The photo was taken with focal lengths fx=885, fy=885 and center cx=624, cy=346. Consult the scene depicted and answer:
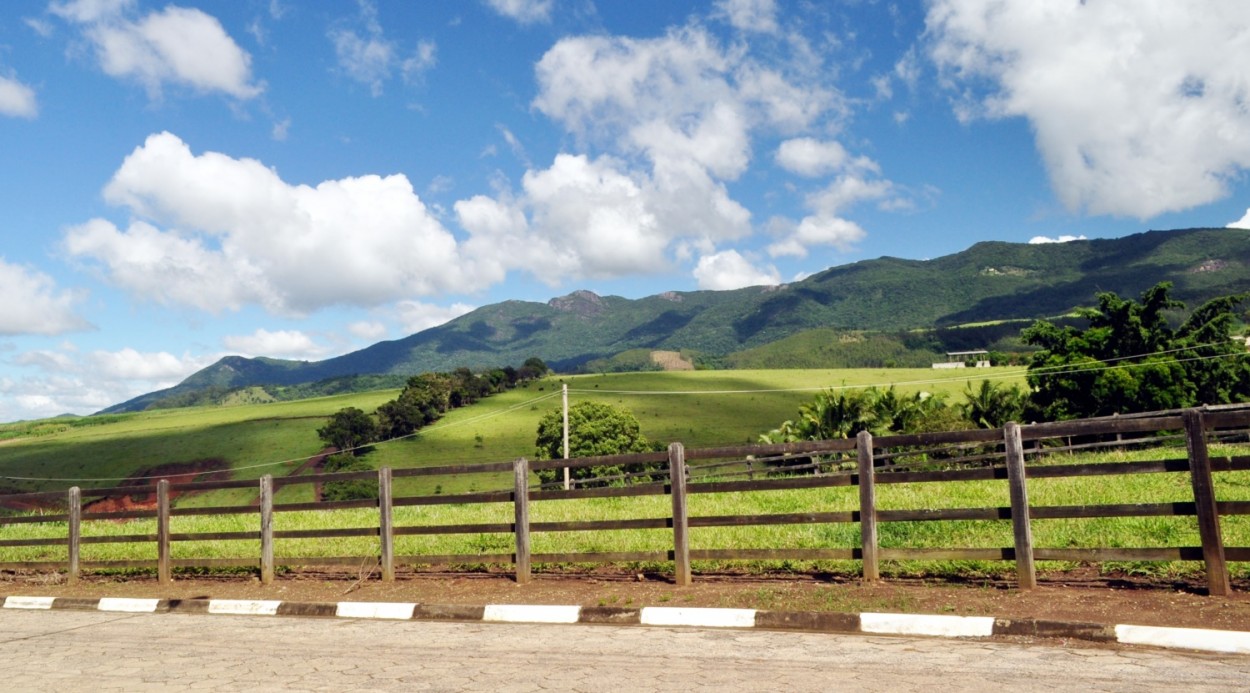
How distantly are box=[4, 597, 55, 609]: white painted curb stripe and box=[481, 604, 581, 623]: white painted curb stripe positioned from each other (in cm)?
750

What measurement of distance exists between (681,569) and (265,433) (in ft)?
412

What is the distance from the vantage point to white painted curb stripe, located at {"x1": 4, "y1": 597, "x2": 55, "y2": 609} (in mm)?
13055

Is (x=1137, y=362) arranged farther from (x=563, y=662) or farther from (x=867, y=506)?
(x=563, y=662)

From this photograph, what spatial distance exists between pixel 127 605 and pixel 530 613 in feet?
20.9

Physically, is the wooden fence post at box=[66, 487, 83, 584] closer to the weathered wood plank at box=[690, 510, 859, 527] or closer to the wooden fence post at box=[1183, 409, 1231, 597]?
the weathered wood plank at box=[690, 510, 859, 527]

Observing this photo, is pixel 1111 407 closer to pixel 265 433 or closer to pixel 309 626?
pixel 309 626

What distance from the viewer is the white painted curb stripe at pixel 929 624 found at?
316 inches

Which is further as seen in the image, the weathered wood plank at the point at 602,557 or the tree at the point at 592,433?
the tree at the point at 592,433

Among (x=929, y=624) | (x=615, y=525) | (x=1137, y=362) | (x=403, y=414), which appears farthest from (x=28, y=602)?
(x=403, y=414)

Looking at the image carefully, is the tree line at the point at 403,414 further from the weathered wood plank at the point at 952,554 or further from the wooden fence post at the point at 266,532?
the weathered wood plank at the point at 952,554

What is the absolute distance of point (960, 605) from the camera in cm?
874

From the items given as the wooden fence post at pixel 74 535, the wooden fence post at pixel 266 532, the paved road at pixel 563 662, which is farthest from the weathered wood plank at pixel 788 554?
the wooden fence post at pixel 74 535

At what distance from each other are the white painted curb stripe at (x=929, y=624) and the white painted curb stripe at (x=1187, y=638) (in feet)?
3.57

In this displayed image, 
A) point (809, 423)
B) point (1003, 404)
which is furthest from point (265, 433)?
point (1003, 404)
